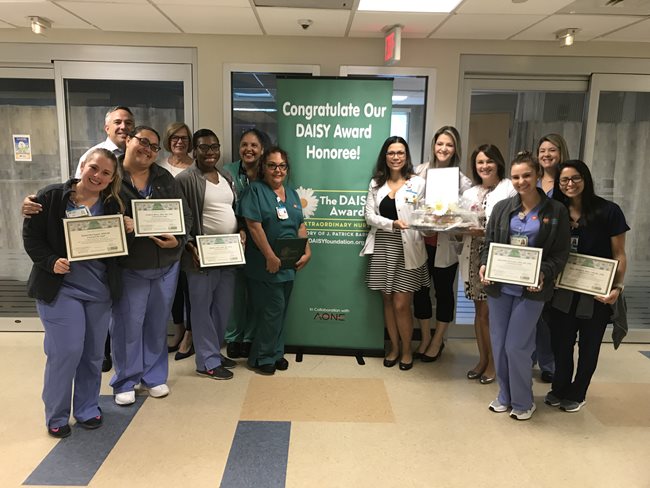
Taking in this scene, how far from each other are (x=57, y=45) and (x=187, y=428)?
3285mm

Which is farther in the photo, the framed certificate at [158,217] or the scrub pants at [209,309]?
the scrub pants at [209,309]

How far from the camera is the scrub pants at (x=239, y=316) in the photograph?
3844 millimetres

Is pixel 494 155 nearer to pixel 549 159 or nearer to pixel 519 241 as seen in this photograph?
pixel 549 159

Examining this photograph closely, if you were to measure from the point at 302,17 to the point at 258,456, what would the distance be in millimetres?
2888

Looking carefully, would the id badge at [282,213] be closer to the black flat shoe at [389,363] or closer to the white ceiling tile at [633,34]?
the black flat shoe at [389,363]

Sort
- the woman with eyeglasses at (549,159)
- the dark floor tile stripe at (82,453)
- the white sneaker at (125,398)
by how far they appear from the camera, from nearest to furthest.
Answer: the dark floor tile stripe at (82,453), the white sneaker at (125,398), the woman with eyeglasses at (549,159)

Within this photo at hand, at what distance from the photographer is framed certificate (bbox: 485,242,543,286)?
2631 mm

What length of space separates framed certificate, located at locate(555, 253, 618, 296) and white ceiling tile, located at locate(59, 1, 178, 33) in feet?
10.4

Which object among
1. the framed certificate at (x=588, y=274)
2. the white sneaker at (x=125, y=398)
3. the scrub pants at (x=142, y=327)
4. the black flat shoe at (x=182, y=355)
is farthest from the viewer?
the black flat shoe at (x=182, y=355)

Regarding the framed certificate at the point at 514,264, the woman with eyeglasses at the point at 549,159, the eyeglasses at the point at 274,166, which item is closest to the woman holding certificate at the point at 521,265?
the framed certificate at the point at 514,264

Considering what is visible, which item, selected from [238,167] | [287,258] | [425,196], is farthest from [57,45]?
[425,196]

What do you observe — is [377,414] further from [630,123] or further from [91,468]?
[630,123]

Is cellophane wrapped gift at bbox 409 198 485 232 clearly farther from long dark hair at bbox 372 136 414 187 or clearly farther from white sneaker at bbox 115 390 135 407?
white sneaker at bbox 115 390 135 407

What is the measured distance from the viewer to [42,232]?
241 centimetres
